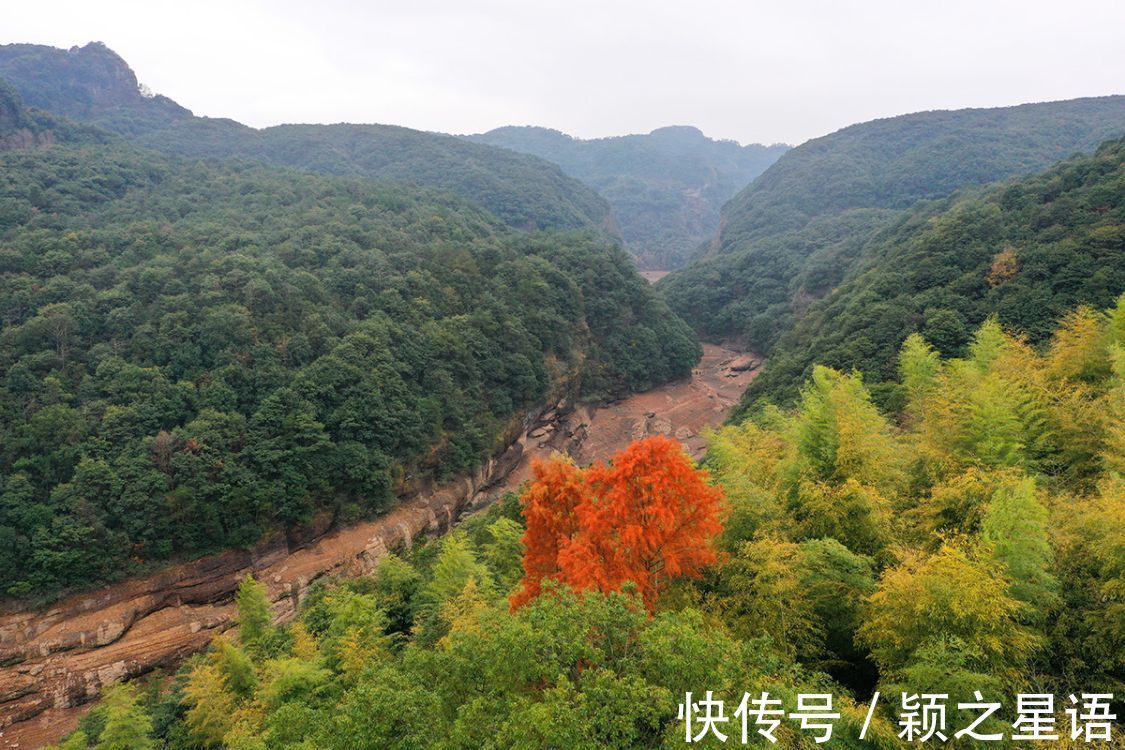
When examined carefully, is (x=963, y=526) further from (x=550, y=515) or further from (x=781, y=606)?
(x=550, y=515)

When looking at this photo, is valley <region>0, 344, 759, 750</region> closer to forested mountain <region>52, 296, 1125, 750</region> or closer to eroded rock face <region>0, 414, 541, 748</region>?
eroded rock face <region>0, 414, 541, 748</region>

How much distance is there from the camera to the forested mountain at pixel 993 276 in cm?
3003

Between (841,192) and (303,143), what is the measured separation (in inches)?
4161

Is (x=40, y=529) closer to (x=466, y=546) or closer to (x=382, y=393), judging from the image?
(x=382, y=393)

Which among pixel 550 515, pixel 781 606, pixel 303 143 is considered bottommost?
pixel 781 606

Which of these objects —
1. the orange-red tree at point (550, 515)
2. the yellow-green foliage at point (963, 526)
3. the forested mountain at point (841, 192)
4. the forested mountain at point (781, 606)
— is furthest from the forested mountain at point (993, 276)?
the forested mountain at point (841, 192)

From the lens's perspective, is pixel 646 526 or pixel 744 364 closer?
pixel 646 526

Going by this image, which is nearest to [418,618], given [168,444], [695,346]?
[168,444]

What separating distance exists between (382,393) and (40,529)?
18340 mm

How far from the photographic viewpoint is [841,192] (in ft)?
355

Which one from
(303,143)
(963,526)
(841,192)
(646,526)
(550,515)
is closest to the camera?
(963,526)

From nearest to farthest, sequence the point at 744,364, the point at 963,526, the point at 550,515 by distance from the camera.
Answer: the point at 963,526, the point at 550,515, the point at 744,364

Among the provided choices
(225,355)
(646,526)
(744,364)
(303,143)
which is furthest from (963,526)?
(303,143)

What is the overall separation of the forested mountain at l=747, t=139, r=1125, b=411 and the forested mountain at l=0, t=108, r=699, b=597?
79.9ft
